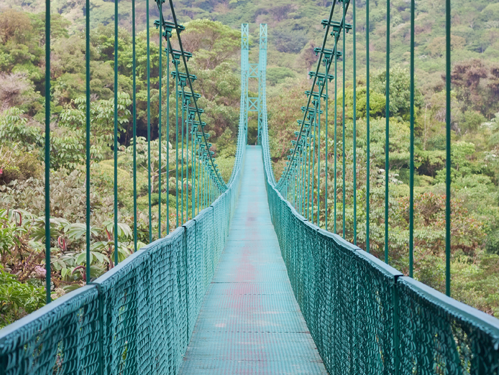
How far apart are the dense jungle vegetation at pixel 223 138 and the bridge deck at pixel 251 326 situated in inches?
32.1

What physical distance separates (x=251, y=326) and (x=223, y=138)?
23.7 m

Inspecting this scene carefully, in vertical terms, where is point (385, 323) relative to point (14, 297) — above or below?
above

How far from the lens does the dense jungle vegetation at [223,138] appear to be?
5.02 metres

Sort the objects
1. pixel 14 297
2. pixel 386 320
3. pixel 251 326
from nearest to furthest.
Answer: pixel 386 320 → pixel 14 297 → pixel 251 326

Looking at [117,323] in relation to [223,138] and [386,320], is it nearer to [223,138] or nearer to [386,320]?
[386,320]

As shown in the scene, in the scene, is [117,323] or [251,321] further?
[251,321]

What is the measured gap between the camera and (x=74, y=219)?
787cm

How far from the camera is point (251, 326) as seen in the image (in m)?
3.30

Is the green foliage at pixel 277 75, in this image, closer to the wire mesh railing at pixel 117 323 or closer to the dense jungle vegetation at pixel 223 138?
the dense jungle vegetation at pixel 223 138

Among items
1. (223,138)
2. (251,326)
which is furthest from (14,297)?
(223,138)

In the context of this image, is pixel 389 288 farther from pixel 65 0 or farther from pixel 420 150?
pixel 65 0

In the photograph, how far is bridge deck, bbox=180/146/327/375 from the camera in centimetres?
263

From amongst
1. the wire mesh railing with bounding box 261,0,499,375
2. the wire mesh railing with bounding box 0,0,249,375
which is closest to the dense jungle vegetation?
the wire mesh railing with bounding box 0,0,249,375

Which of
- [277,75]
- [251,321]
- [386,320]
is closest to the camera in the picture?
A: [386,320]
